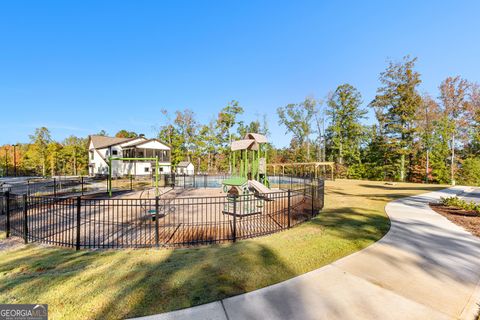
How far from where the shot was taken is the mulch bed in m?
6.77

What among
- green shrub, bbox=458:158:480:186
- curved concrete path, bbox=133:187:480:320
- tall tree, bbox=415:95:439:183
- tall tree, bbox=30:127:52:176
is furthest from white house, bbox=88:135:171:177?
green shrub, bbox=458:158:480:186

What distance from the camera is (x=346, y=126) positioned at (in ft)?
126

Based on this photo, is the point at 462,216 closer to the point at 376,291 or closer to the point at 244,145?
the point at 376,291

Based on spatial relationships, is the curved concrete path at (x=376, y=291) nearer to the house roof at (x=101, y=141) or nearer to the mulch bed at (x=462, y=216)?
the mulch bed at (x=462, y=216)

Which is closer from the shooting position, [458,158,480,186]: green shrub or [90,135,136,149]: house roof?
[458,158,480,186]: green shrub

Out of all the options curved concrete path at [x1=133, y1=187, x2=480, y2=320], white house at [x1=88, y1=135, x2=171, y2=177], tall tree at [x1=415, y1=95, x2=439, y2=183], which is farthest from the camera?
white house at [x1=88, y1=135, x2=171, y2=177]

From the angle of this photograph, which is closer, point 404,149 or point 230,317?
point 230,317

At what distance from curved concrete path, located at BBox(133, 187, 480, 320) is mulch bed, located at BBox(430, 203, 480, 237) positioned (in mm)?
2478

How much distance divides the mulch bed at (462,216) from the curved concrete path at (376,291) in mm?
2478

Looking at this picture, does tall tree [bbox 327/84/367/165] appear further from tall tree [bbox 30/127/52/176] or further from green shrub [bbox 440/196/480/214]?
tall tree [bbox 30/127/52/176]

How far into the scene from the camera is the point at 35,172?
42125 millimetres

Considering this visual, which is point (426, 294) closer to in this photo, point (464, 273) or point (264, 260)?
point (464, 273)

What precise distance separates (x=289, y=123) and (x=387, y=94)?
19295mm

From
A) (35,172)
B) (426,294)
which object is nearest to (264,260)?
(426,294)
